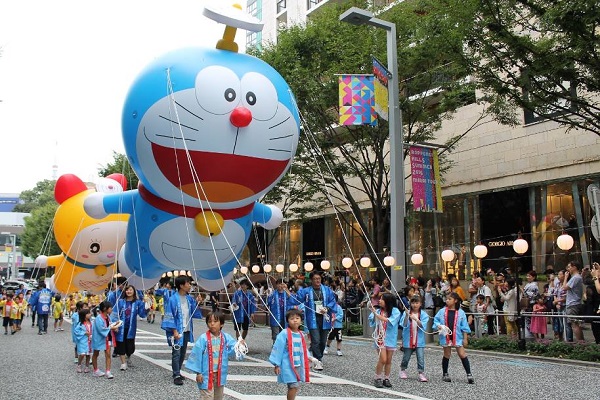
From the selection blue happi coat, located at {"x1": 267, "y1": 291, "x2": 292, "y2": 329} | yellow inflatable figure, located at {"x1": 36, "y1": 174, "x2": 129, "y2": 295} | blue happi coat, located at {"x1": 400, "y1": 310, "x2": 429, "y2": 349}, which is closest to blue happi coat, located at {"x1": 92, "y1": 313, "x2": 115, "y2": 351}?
yellow inflatable figure, located at {"x1": 36, "y1": 174, "x2": 129, "y2": 295}

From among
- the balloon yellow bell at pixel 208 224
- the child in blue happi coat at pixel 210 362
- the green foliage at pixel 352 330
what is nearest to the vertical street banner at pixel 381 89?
the balloon yellow bell at pixel 208 224

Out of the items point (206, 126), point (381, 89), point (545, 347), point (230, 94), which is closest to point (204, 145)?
point (206, 126)

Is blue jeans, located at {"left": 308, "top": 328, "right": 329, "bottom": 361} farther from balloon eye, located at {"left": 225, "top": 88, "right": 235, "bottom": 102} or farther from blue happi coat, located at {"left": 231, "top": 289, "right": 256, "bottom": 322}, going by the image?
balloon eye, located at {"left": 225, "top": 88, "right": 235, "bottom": 102}

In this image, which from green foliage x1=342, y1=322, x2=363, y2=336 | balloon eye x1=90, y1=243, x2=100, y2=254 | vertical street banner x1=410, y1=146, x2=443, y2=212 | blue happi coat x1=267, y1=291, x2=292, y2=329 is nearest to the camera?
blue happi coat x1=267, y1=291, x2=292, y2=329

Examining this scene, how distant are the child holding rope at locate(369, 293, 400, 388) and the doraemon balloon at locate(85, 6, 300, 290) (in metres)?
2.69

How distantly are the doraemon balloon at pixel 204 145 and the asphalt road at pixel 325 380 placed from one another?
1.97 m

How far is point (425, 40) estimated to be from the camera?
17625mm

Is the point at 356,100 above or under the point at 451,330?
above

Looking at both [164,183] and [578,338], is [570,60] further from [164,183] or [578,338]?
[164,183]

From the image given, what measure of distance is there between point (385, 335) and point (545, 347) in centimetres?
535

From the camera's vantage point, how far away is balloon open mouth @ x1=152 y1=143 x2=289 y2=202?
9570mm

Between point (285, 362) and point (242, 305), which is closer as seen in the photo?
point (285, 362)

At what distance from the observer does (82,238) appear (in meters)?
15.1

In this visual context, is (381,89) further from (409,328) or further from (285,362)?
(285,362)
